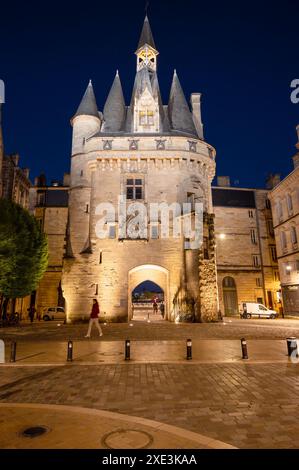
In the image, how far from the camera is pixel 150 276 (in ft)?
88.2

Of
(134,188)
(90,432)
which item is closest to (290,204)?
(134,188)

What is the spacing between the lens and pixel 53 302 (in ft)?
113

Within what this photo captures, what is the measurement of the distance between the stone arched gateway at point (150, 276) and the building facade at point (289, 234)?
12093mm

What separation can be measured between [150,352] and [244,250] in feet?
90.9

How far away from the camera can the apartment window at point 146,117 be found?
27.3 meters

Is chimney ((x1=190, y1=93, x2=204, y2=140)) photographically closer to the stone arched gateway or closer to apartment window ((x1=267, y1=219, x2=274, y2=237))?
apartment window ((x1=267, y1=219, x2=274, y2=237))

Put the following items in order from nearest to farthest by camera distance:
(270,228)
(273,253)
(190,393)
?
(190,393), (273,253), (270,228)

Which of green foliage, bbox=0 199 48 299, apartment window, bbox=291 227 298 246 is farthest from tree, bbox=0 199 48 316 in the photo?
apartment window, bbox=291 227 298 246

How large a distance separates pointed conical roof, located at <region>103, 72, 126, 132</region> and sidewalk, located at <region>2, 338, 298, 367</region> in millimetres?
20551

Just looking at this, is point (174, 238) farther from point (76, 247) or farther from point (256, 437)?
point (256, 437)

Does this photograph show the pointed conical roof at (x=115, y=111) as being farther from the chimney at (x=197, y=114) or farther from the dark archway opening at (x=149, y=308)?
the dark archway opening at (x=149, y=308)

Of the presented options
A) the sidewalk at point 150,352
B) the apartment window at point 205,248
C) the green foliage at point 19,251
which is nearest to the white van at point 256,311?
the apartment window at point 205,248

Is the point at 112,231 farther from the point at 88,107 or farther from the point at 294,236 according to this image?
the point at 294,236
